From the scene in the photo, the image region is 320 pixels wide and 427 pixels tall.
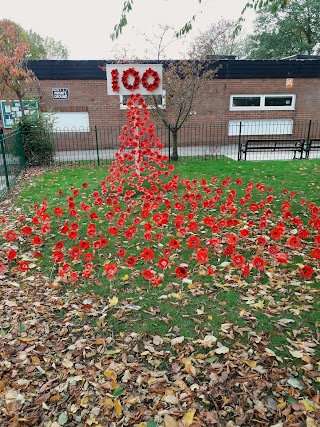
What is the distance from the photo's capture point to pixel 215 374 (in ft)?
8.14

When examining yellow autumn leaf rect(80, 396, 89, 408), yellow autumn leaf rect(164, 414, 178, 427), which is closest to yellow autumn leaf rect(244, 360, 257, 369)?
yellow autumn leaf rect(164, 414, 178, 427)

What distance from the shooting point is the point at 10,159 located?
8883mm

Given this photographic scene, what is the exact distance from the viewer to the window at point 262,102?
1752 centimetres

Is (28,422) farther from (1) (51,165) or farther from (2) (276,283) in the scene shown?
(1) (51,165)

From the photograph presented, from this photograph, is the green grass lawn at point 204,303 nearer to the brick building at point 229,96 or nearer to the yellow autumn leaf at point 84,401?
the yellow autumn leaf at point 84,401

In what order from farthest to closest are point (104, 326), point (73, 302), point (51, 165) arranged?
point (51, 165) < point (73, 302) < point (104, 326)

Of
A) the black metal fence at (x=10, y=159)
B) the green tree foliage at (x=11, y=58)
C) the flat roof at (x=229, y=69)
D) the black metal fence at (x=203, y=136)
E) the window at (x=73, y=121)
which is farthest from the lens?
the black metal fence at (x=203, y=136)

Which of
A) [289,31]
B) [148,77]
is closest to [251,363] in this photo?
[148,77]

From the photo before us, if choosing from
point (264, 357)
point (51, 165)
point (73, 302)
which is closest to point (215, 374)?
point (264, 357)

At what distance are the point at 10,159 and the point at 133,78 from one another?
13.2 ft

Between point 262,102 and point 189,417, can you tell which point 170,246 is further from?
point 262,102

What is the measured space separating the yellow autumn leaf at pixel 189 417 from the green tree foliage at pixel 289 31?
3444 centimetres

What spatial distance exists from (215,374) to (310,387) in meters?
0.66

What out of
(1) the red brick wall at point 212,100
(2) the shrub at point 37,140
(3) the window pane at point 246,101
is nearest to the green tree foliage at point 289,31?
(1) the red brick wall at point 212,100
